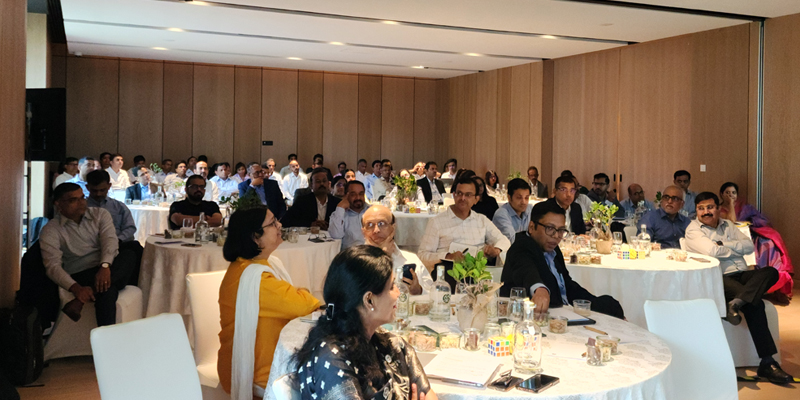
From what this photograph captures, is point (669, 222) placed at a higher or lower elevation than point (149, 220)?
higher

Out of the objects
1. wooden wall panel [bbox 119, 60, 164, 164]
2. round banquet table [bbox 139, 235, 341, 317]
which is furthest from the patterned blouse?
wooden wall panel [bbox 119, 60, 164, 164]

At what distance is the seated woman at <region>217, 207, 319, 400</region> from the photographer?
3371 millimetres

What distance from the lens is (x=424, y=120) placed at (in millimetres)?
19438

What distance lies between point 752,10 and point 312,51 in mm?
7755

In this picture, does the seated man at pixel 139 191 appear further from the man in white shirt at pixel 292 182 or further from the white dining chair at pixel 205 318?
the white dining chair at pixel 205 318

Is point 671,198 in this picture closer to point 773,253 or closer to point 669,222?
point 669,222

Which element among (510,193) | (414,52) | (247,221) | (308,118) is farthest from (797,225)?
(308,118)

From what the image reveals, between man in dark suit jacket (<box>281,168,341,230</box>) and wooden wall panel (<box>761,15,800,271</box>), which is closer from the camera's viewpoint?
man in dark suit jacket (<box>281,168,341,230</box>)

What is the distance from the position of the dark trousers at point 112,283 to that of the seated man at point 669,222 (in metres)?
4.91

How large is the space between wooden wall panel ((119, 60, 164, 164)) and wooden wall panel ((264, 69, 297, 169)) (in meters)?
2.23

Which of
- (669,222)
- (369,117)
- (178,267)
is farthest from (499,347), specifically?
(369,117)

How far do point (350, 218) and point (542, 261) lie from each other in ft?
10.7

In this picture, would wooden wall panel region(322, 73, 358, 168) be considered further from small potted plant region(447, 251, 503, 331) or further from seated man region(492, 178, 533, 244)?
small potted plant region(447, 251, 503, 331)

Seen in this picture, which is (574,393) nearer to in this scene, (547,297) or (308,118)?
(547,297)
